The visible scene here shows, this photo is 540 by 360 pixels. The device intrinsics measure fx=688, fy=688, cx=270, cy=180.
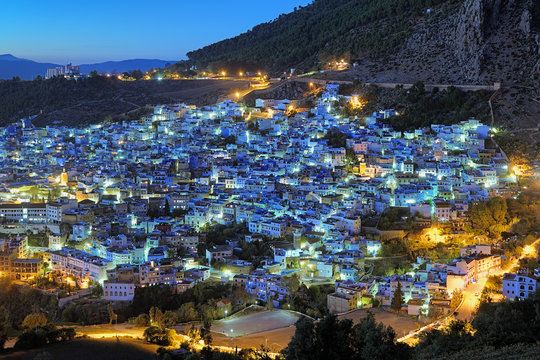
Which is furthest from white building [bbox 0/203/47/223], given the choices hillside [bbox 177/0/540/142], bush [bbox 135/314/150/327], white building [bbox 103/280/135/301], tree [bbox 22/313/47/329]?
hillside [bbox 177/0/540/142]

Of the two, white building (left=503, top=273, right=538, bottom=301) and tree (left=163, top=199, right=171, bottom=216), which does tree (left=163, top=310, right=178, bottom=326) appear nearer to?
tree (left=163, top=199, right=171, bottom=216)

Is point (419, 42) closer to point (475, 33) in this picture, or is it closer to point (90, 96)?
point (475, 33)

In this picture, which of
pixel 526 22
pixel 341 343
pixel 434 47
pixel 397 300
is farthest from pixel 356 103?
pixel 341 343

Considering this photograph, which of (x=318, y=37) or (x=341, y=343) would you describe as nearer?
(x=341, y=343)

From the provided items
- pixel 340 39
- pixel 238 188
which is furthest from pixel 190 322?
pixel 340 39

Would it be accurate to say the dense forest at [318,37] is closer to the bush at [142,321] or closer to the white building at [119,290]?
the white building at [119,290]

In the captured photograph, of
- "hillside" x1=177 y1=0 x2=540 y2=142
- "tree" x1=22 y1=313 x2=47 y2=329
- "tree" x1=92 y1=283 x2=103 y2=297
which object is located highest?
"hillside" x1=177 y1=0 x2=540 y2=142
